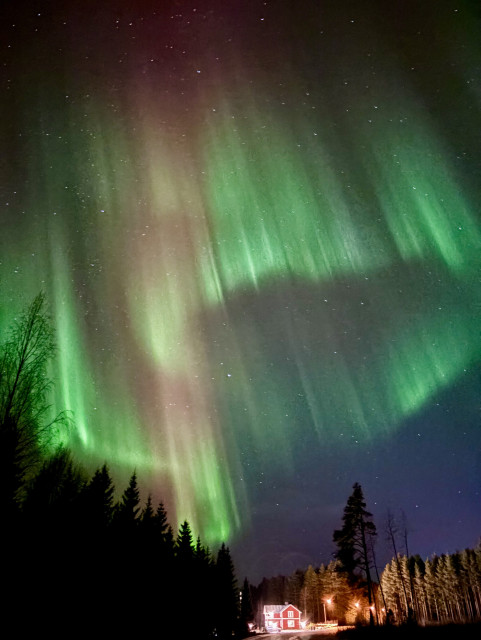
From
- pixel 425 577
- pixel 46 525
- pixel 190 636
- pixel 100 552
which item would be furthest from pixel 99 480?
pixel 425 577

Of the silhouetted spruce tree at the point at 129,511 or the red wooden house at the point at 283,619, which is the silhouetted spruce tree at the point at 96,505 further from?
the red wooden house at the point at 283,619

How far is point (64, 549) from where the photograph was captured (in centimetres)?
2081

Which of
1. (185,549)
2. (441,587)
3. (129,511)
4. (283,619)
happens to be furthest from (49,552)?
(283,619)

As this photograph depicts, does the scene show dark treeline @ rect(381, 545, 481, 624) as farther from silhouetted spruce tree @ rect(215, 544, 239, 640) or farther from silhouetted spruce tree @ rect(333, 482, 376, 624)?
silhouetted spruce tree @ rect(333, 482, 376, 624)

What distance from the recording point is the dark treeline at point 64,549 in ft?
54.4

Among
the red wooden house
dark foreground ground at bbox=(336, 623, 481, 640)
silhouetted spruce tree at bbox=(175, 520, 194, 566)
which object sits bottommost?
the red wooden house

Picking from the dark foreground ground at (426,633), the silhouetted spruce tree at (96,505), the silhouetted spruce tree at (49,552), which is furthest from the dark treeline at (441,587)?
the silhouetted spruce tree at (49,552)

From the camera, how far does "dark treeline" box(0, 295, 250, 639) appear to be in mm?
16578

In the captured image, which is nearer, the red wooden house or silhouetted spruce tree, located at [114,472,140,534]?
silhouetted spruce tree, located at [114,472,140,534]

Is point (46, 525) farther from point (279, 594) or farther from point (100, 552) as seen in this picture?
point (279, 594)

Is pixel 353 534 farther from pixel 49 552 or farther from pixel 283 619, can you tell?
pixel 283 619

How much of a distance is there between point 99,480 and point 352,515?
65.9 feet

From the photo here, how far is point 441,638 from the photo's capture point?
72.6 ft

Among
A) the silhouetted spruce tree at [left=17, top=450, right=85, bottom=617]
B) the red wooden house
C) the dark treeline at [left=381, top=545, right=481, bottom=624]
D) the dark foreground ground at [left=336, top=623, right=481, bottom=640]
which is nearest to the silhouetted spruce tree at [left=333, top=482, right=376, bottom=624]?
the dark foreground ground at [left=336, top=623, right=481, bottom=640]
